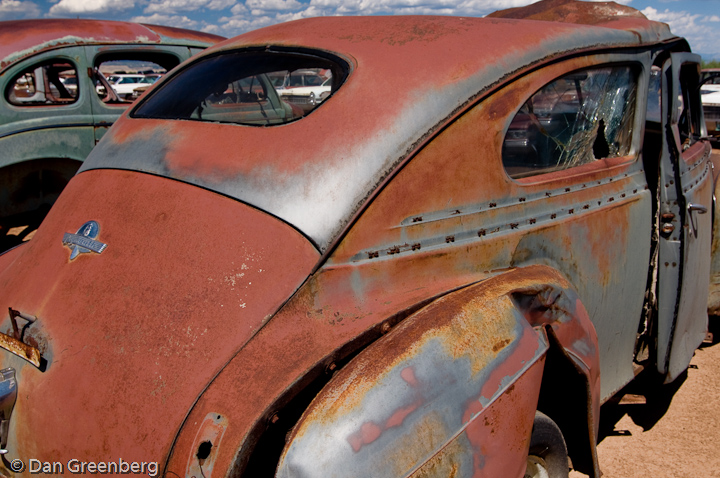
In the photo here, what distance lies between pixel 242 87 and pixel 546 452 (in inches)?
81.0

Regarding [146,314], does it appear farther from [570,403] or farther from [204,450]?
[570,403]

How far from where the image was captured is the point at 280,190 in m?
1.76

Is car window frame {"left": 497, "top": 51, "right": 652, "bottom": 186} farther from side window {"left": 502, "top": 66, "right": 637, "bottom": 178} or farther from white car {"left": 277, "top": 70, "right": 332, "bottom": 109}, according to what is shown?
white car {"left": 277, "top": 70, "right": 332, "bottom": 109}

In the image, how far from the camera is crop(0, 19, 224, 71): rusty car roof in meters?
5.80

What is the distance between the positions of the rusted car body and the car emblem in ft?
15.8

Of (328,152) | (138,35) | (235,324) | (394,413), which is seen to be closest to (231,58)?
(328,152)

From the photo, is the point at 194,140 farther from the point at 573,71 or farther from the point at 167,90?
the point at 573,71

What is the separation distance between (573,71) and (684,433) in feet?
7.03

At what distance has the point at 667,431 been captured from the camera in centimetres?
312

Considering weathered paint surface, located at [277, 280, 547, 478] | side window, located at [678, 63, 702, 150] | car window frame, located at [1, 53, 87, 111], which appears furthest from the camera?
car window frame, located at [1, 53, 87, 111]

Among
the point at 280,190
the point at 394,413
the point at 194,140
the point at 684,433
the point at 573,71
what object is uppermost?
the point at 573,71

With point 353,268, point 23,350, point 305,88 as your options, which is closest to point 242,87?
point 305,88

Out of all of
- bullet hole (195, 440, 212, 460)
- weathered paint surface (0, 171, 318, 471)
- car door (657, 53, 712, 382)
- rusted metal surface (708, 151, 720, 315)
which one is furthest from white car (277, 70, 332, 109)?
rusted metal surface (708, 151, 720, 315)

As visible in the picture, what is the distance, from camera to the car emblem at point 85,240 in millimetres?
1865
